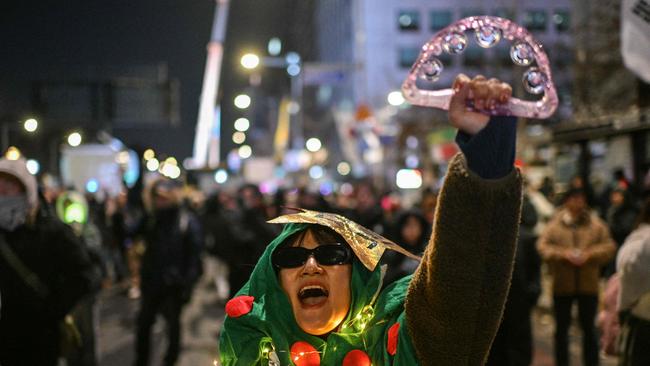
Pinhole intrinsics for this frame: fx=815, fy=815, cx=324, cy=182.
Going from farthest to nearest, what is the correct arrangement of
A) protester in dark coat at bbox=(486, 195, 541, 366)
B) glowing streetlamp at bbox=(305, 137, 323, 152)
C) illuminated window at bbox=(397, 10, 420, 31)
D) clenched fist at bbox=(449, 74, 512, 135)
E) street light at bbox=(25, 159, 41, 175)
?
illuminated window at bbox=(397, 10, 420, 31) → glowing streetlamp at bbox=(305, 137, 323, 152) → protester in dark coat at bbox=(486, 195, 541, 366) → street light at bbox=(25, 159, 41, 175) → clenched fist at bbox=(449, 74, 512, 135)

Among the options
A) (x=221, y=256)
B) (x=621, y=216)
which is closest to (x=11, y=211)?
(x=221, y=256)

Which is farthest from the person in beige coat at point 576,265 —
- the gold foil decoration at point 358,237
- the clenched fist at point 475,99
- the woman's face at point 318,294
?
the clenched fist at point 475,99

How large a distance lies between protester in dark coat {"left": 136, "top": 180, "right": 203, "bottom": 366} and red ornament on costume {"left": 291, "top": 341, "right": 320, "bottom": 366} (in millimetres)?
5258

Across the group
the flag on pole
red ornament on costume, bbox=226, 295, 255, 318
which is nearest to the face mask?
red ornament on costume, bbox=226, 295, 255, 318

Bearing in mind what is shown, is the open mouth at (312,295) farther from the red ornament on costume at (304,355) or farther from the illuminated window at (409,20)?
the illuminated window at (409,20)

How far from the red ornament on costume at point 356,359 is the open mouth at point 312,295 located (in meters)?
0.19

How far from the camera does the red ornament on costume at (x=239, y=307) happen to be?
2527mm

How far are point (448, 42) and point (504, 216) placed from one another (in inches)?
19.2

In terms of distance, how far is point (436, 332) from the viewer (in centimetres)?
214

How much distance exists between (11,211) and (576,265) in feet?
17.0

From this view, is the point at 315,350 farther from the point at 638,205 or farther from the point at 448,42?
the point at 638,205

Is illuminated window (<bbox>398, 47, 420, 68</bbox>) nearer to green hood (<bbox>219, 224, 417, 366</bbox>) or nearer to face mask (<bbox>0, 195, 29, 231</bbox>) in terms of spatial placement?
face mask (<bbox>0, 195, 29, 231</bbox>)

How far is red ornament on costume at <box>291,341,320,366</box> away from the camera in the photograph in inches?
98.9

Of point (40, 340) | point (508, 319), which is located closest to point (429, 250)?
point (40, 340)
